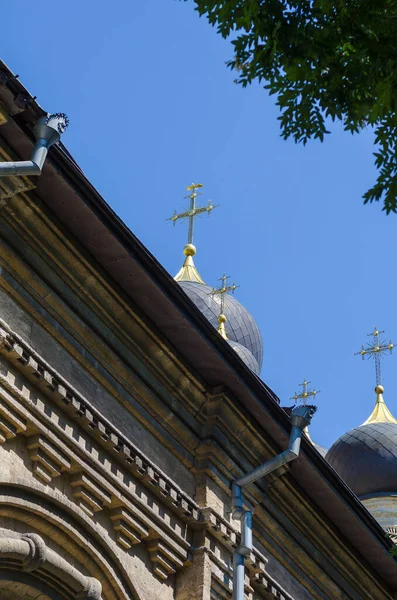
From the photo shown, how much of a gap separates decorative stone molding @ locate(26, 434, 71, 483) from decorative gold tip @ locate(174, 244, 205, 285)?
547 inches

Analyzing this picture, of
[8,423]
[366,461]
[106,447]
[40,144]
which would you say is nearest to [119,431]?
[106,447]

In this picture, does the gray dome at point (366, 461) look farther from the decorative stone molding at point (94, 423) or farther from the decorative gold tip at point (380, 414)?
the decorative stone molding at point (94, 423)

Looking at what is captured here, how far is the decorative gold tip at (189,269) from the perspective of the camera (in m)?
24.1

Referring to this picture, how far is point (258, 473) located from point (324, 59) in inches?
217

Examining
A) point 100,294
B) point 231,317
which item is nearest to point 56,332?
point 100,294

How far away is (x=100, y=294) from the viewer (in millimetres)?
11195

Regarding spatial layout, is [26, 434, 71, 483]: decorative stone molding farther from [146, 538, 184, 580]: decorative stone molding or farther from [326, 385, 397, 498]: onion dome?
[326, 385, 397, 498]: onion dome

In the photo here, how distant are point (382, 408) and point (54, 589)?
16.0 m

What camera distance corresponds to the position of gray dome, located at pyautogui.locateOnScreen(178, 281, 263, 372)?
23.0 m

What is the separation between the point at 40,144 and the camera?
999cm

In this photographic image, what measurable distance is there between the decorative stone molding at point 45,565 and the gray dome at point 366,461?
12.5 metres

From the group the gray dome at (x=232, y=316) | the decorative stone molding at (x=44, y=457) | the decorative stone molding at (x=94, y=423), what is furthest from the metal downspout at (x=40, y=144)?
the gray dome at (x=232, y=316)

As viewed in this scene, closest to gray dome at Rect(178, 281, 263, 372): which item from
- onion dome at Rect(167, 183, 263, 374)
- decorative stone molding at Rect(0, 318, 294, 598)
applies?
onion dome at Rect(167, 183, 263, 374)

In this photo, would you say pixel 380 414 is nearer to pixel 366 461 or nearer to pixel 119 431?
pixel 366 461
